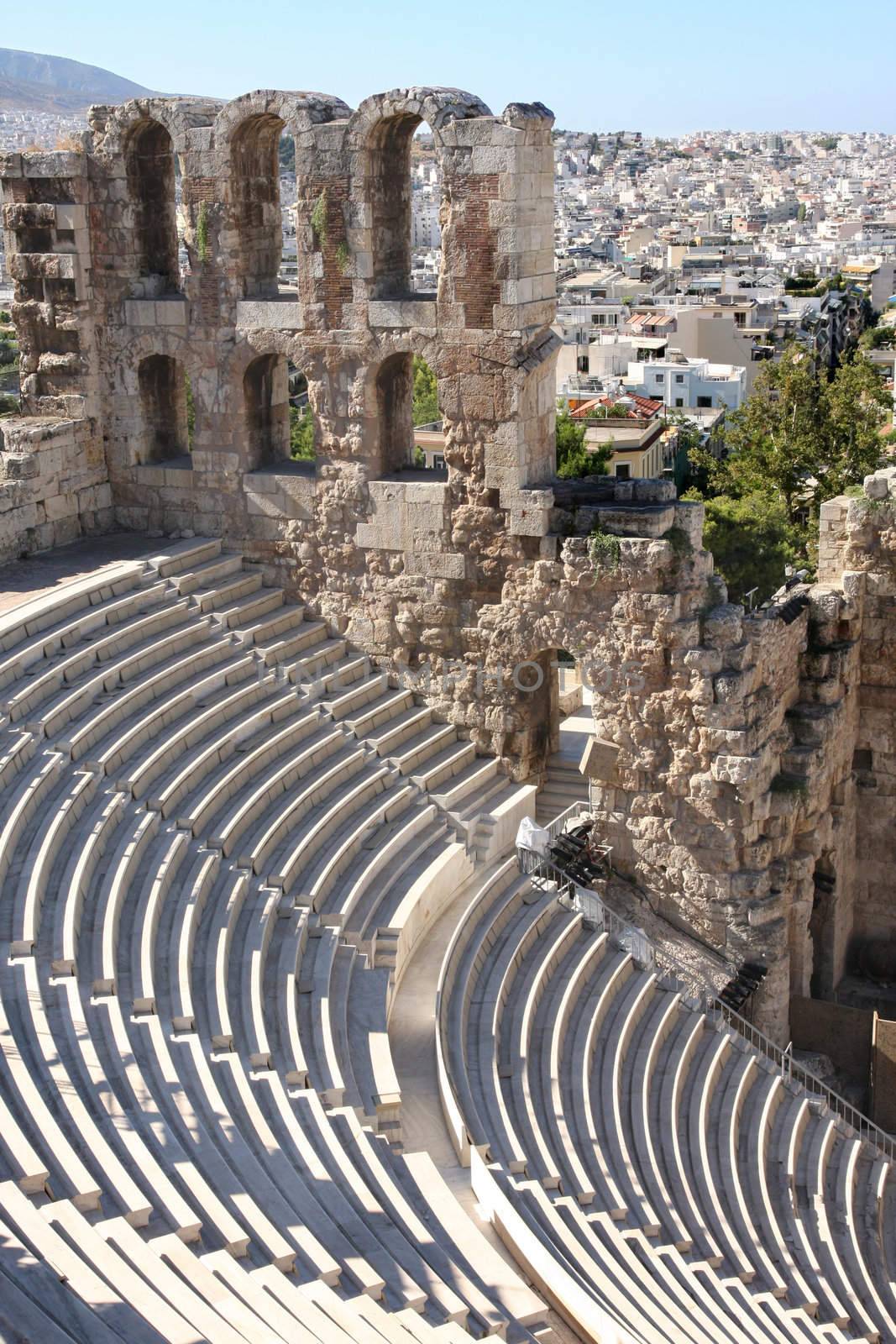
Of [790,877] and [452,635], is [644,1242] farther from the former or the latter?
[452,635]

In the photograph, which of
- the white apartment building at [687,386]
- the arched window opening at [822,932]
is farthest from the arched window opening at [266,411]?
the white apartment building at [687,386]

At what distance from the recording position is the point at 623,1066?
54.0ft

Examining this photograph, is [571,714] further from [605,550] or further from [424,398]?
[424,398]

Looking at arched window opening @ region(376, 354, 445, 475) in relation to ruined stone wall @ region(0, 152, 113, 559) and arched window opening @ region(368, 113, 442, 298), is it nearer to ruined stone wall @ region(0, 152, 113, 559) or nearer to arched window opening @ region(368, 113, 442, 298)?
arched window opening @ region(368, 113, 442, 298)

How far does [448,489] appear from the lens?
64.3 ft

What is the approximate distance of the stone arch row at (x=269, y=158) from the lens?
1892cm

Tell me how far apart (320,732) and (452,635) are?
2268 millimetres

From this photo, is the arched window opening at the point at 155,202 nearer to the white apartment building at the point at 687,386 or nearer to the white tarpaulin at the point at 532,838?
the white tarpaulin at the point at 532,838

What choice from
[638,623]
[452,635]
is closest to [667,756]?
[638,623]

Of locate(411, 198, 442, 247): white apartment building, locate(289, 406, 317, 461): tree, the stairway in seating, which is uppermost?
locate(411, 198, 442, 247): white apartment building

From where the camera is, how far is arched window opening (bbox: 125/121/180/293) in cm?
2070

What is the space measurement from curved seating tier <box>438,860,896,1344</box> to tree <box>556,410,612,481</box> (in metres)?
18.4

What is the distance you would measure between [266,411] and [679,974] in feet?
29.7

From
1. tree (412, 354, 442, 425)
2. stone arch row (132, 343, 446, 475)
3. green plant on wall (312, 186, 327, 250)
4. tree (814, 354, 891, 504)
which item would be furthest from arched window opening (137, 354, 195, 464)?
tree (412, 354, 442, 425)
